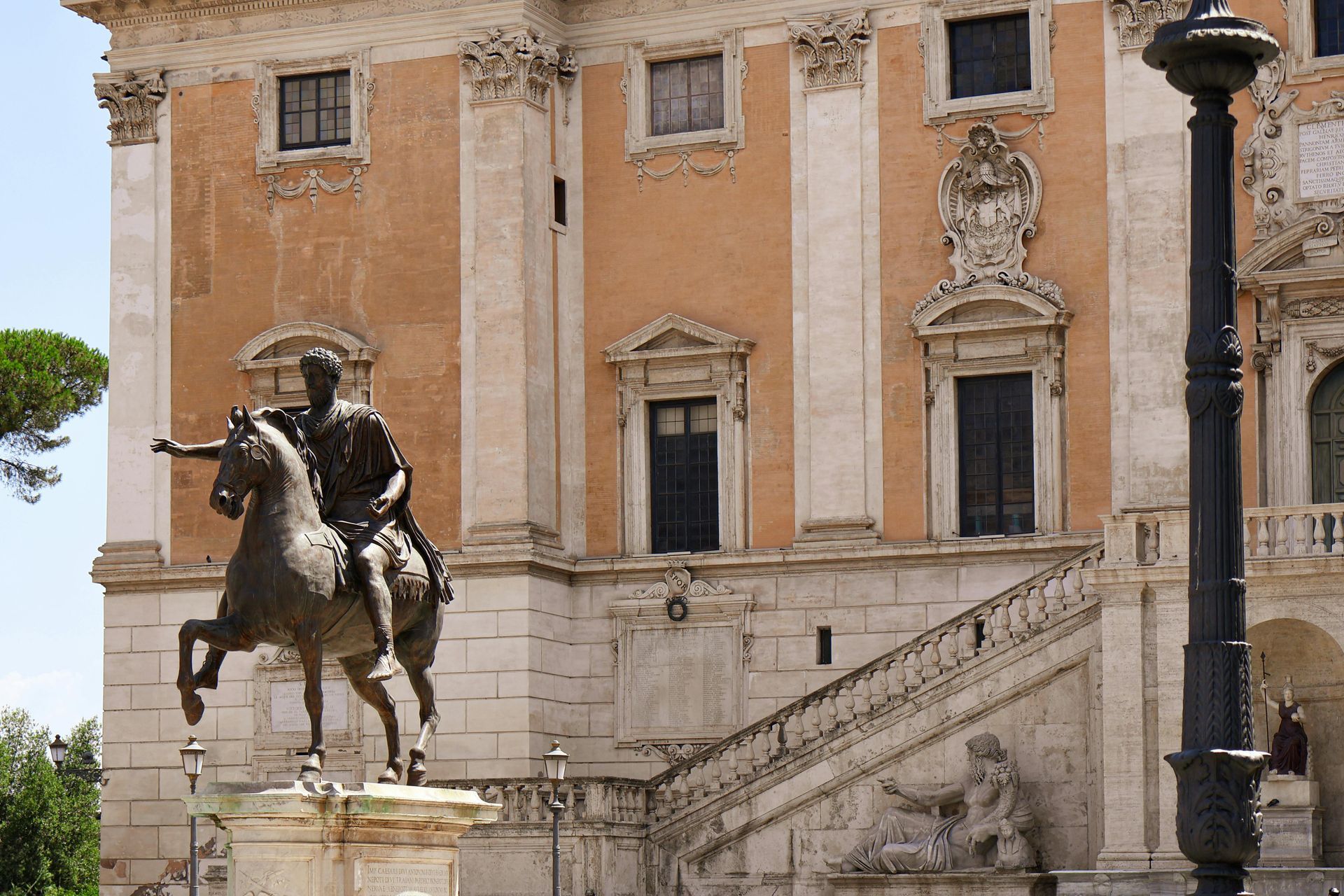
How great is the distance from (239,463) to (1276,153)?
19961 mm

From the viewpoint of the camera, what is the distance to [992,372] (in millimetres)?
32344

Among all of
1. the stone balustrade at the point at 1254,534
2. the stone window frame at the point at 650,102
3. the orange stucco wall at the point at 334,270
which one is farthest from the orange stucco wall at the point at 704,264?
the stone balustrade at the point at 1254,534

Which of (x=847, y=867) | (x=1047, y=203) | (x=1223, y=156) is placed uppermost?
(x=1047, y=203)

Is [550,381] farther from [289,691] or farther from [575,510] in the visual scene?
[289,691]

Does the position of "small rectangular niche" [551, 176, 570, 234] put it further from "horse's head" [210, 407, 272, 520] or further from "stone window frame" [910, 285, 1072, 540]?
"horse's head" [210, 407, 272, 520]

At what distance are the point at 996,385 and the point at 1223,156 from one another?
2056 centimetres

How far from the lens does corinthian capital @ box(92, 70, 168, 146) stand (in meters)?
36.5

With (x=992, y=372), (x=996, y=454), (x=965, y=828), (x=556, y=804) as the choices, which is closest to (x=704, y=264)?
(x=992, y=372)

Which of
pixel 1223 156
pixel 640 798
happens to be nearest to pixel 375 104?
pixel 640 798

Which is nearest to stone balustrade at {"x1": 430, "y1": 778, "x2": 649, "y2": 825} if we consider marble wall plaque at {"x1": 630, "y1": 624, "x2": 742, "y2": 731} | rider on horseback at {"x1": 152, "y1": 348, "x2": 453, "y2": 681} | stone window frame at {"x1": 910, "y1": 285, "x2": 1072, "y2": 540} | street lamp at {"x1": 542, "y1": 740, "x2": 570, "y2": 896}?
street lamp at {"x1": 542, "y1": 740, "x2": 570, "y2": 896}

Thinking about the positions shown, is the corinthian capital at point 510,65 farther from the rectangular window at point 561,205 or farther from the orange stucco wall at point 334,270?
the rectangular window at point 561,205

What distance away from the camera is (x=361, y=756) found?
33781 millimetres

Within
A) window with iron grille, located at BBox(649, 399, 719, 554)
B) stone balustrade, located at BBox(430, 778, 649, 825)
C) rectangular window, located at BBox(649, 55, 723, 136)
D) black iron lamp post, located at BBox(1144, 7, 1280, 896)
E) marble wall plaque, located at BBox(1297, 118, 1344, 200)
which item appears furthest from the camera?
rectangular window, located at BBox(649, 55, 723, 136)

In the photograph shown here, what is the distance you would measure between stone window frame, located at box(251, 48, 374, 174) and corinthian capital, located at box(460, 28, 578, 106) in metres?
1.76
